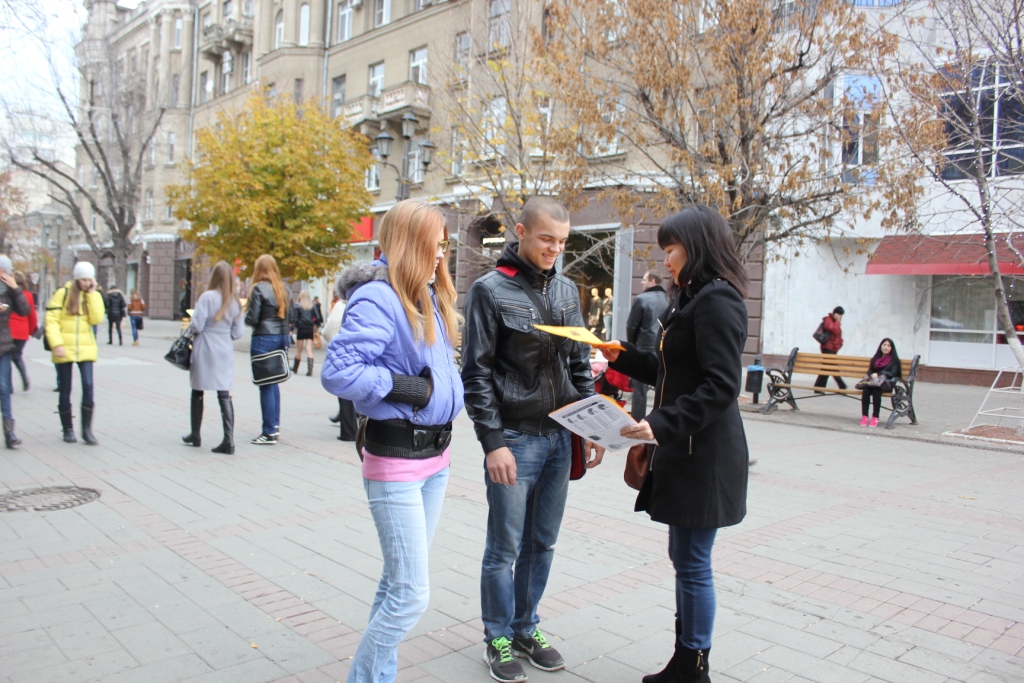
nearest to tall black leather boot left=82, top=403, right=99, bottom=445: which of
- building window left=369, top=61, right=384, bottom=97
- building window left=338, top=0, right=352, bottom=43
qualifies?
building window left=369, top=61, right=384, bottom=97

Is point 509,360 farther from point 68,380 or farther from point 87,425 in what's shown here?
point 87,425

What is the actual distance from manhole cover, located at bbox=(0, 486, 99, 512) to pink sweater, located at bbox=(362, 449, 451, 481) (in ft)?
13.3

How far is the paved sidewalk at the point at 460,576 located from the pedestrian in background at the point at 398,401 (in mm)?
748

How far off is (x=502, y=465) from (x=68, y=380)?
6695mm

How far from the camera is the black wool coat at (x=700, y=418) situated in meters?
2.81

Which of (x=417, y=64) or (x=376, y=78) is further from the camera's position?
(x=376, y=78)

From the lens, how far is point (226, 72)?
40312 millimetres

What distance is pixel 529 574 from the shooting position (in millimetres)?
3342

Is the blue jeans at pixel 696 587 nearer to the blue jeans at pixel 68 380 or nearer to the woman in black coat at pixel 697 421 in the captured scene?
the woman in black coat at pixel 697 421

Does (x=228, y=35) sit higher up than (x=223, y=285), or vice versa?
(x=228, y=35)

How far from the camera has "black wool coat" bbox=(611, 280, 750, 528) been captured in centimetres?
281

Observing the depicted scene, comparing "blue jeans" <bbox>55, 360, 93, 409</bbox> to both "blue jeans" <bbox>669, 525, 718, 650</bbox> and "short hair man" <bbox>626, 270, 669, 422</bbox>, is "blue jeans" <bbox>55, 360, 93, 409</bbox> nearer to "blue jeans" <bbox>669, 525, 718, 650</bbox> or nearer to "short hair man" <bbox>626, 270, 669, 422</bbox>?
"short hair man" <bbox>626, 270, 669, 422</bbox>

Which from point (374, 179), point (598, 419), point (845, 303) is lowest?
point (598, 419)

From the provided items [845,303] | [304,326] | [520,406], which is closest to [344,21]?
[304,326]
